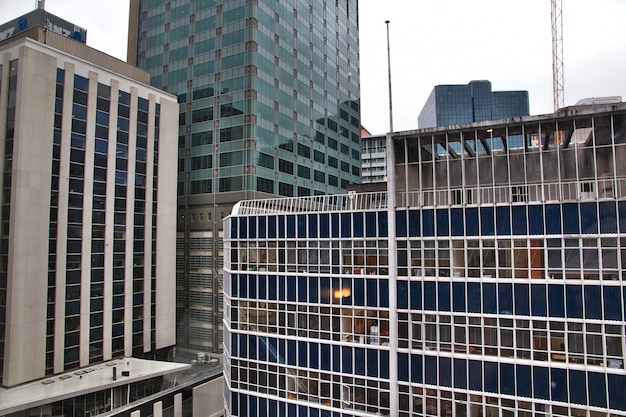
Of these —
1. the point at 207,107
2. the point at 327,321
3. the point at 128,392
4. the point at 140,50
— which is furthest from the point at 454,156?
the point at 140,50

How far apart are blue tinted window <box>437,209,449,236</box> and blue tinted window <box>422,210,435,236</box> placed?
309 millimetres

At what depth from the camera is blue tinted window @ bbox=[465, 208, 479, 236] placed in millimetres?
23619

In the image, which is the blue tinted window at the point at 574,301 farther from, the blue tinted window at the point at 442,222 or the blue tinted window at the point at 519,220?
the blue tinted window at the point at 442,222

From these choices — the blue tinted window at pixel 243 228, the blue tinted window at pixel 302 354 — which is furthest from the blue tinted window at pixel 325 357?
the blue tinted window at pixel 243 228

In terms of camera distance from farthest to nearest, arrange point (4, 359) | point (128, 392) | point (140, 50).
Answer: point (140, 50) → point (128, 392) → point (4, 359)

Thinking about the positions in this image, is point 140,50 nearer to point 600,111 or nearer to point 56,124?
point 56,124

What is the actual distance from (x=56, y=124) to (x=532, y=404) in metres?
42.8

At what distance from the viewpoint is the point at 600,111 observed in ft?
70.7

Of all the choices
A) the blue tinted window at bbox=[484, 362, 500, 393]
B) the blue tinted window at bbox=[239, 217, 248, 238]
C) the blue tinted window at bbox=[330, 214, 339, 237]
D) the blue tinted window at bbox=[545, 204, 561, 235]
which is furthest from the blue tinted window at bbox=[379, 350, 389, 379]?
the blue tinted window at bbox=[239, 217, 248, 238]

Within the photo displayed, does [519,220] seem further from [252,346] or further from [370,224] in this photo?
[252,346]

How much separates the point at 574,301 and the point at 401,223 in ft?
31.8

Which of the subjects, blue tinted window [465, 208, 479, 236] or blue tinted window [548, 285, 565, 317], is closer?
blue tinted window [548, 285, 565, 317]

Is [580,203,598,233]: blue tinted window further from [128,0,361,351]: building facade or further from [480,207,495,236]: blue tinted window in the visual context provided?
[128,0,361,351]: building facade

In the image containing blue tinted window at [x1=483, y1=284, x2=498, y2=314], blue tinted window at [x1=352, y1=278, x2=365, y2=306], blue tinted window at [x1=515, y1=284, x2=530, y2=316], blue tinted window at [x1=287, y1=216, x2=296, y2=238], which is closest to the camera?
blue tinted window at [x1=515, y1=284, x2=530, y2=316]
